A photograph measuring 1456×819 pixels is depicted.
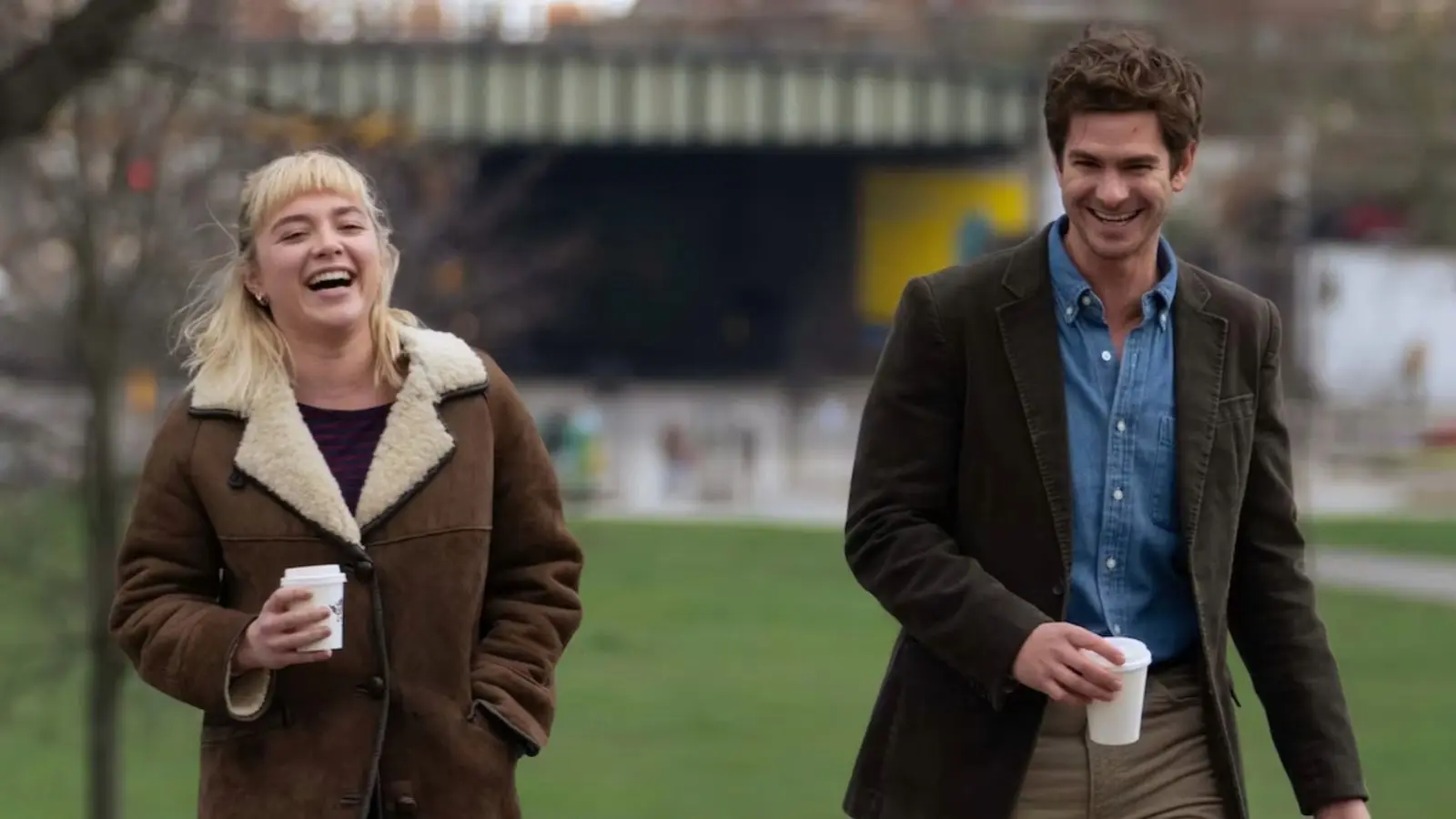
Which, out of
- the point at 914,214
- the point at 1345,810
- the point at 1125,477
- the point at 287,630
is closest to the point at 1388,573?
the point at 1345,810

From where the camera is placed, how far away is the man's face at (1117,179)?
3.43 metres

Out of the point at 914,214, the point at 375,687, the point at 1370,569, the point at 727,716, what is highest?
the point at 375,687

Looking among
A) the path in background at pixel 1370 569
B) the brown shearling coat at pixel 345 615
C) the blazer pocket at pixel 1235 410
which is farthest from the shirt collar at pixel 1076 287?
the path in background at pixel 1370 569

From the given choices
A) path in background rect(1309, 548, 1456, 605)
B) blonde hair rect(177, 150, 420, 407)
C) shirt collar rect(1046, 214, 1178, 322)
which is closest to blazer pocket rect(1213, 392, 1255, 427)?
shirt collar rect(1046, 214, 1178, 322)

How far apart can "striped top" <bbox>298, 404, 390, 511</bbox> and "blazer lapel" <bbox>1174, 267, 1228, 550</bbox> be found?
126cm

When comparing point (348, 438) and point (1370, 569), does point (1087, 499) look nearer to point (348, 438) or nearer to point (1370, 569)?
point (348, 438)

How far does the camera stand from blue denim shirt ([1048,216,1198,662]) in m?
3.50

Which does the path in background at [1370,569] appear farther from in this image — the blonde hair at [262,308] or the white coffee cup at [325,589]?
the white coffee cup at [325,589]

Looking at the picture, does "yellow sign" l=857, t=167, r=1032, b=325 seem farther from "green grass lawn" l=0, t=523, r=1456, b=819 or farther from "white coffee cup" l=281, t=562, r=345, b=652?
"white coffee cup" l=281, t=562, r=345, b=652

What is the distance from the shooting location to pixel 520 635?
3.57 meters

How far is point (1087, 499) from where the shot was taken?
3500 mm

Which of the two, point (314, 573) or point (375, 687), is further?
point (375, 687)

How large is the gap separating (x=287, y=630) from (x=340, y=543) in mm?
240

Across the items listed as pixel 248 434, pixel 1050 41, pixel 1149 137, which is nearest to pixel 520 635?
pixel 248 434
